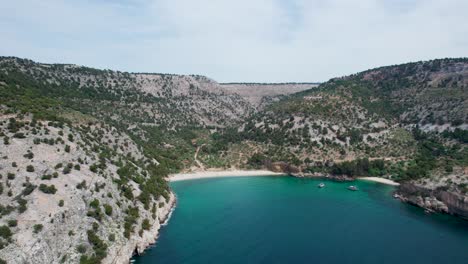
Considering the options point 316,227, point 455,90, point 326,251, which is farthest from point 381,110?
point 326,251

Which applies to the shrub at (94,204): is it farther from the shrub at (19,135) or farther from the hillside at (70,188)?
the shrub at (19,135)

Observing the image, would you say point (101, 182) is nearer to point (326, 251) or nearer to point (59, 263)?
point (59, 263)

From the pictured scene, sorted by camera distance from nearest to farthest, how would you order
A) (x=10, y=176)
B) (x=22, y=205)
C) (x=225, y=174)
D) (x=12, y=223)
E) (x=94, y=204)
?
1. (x=12, y=223)
2. (x=22, y=205)
3. (x=10, y=176)
4. (x=94, y=204)
5. (x=225, y=174)

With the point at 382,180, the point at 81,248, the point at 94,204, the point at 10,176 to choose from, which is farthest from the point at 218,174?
the point at 10,176

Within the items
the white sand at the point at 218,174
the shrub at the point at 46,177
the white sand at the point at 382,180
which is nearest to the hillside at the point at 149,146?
the shrub at the point at 46,177

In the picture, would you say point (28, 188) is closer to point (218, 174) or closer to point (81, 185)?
point (81, 185)

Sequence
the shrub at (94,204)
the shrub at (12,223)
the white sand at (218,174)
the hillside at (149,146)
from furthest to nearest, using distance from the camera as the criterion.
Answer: the white sand at (218,174) → the shrub at (94,204) → the hillside at (149,146) → the shrub at (12,223)
